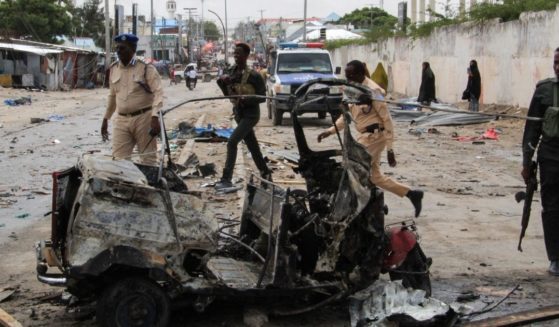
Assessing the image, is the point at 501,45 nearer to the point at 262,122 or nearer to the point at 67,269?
the point at 262,122

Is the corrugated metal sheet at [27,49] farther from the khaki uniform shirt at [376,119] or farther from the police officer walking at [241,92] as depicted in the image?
the khaki uniform shirt at [376,119]

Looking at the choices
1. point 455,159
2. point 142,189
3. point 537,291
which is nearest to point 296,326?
point 142,189

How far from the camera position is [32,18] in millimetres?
52250

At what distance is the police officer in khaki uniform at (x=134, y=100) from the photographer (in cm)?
743

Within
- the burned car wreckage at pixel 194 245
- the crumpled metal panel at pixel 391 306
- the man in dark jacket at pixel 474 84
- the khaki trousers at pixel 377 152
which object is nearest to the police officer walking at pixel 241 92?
the khaki trousers at pixel 377 152

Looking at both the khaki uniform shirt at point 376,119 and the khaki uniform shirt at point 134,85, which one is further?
the khaki uniform shirt at point 134,85

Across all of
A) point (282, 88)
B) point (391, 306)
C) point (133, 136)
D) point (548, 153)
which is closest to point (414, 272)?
point (391, 306)

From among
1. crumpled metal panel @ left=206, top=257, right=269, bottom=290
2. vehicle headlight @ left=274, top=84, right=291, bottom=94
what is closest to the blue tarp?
vehicle headlight @ left=274, top=84, right=291, bottom=94

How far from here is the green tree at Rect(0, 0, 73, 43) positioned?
51750 mm

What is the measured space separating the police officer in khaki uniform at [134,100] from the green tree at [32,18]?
46.6 m

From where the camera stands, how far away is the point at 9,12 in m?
52.5

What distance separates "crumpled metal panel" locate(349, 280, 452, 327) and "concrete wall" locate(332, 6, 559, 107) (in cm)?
1599

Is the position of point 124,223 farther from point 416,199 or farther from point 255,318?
point 416,199

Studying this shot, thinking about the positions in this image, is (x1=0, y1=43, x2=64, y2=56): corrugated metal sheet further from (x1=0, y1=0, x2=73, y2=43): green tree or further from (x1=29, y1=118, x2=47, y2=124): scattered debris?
(x1=29, y1=118, x2=47, y2=124): scattered debris
